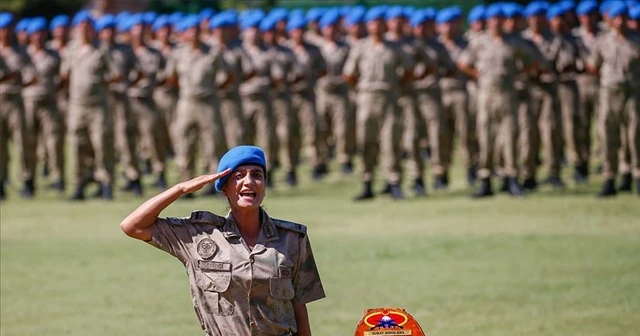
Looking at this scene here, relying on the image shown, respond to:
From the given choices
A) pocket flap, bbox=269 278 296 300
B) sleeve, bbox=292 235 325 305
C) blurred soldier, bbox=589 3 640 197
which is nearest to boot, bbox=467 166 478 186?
blurred soldier, bbox=589 3 640 197

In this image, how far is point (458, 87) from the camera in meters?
22.2

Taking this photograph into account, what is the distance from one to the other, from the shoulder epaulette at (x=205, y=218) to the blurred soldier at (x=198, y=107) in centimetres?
1303

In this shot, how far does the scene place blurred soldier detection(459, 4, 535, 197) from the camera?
19.0 meters

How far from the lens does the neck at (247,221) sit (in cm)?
688

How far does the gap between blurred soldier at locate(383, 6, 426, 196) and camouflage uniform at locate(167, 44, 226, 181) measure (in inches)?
84.3

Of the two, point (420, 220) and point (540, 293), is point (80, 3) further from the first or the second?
point (540, 293)

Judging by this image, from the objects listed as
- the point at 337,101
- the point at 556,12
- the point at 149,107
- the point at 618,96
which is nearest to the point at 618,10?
the point at 618,96

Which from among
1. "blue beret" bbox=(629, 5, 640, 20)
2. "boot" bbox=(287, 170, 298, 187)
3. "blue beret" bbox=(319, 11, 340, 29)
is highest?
"blue beret" bbox=(319, 11, 340, 29)

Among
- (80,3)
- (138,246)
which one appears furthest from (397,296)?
(80,3)

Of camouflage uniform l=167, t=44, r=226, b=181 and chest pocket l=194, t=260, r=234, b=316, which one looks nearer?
chest pocket l=194, t=260, r=234, b=316

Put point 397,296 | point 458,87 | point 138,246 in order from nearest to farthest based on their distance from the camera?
point 397,296, point 138,246, point 458,87

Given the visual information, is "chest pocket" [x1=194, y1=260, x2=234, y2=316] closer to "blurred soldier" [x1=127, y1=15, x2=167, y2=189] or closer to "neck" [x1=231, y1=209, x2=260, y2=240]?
"neck" [x1=231, y1=209, x2=260, y2=240]

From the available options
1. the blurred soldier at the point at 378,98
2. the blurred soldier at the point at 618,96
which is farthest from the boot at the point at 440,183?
the blurred soldier at the point at 618,96

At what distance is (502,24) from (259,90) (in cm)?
402
